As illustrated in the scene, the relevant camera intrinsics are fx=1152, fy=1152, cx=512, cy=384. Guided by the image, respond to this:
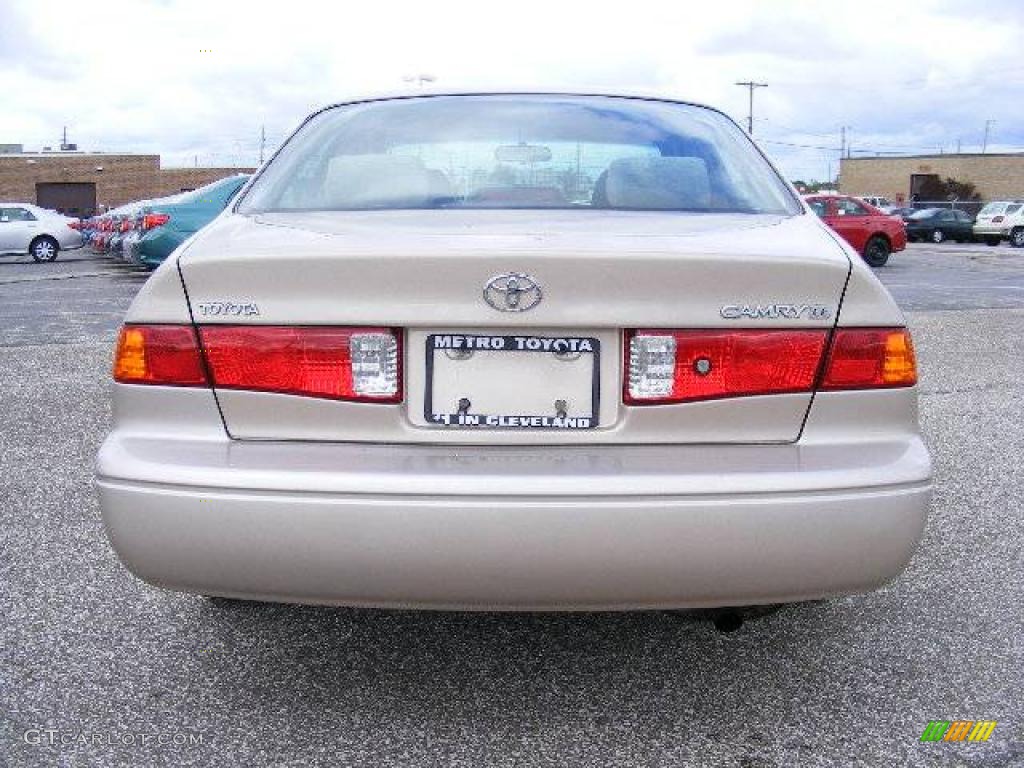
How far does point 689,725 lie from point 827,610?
93cm

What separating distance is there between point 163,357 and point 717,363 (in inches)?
47.8

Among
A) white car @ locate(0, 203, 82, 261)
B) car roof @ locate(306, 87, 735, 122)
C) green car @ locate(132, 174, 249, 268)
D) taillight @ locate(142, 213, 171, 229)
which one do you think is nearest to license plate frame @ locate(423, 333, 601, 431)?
car roof @ locate(306, 87, 735, 122)

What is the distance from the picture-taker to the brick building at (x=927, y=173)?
6656 centimetres

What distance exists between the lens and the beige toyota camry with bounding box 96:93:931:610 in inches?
92.4

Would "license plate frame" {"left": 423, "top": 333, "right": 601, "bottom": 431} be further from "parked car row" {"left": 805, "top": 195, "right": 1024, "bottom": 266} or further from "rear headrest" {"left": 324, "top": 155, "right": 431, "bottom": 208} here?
"parked car row" {"left": 805, "top": 195, "right": 1024, "bottom": 266}

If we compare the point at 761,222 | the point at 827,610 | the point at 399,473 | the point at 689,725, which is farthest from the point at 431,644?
the point at 761,222

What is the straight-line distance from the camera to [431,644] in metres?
3.18

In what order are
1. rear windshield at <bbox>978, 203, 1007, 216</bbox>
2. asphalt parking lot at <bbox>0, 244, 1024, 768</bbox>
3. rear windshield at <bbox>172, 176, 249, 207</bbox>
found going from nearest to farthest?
asphalt parking lot at <bbox>0, 244, 1024, 768</bbox> → rear windshield at <bbox>172, 176, 249, 207</bbox> → rear windshield at <bbox>978, 203, 1007, 216</bbox>

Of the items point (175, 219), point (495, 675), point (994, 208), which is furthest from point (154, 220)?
point (994, 208)

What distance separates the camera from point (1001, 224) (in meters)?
38.2

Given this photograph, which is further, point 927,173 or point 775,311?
point 927,173

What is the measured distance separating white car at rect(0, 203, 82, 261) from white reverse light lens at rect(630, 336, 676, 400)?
2650 cm

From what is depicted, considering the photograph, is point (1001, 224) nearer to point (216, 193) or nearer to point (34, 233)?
point (34, 233)

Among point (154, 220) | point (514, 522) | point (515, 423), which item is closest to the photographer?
point (514, 522)
